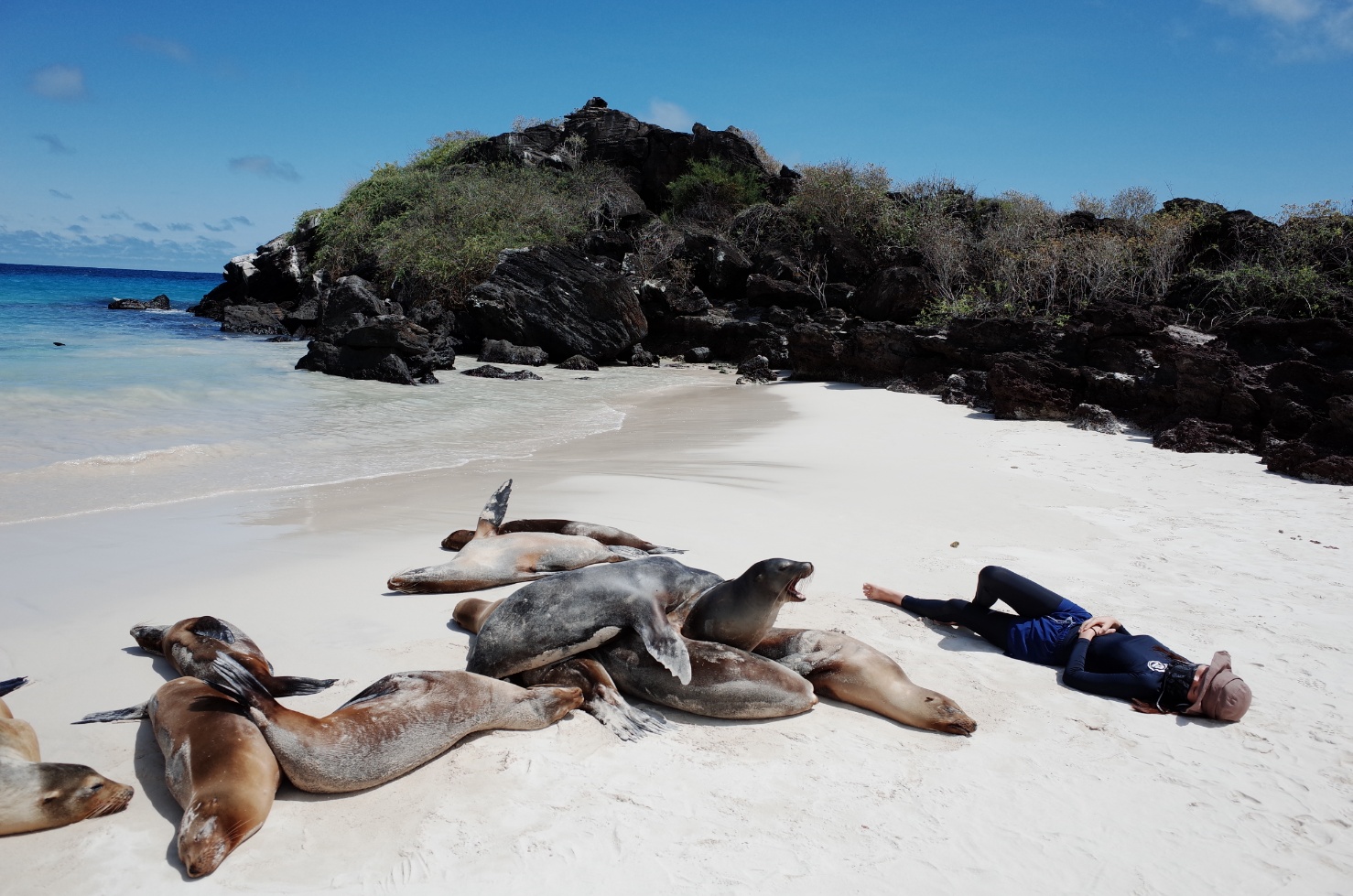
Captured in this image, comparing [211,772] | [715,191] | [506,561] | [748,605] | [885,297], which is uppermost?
[715,191]

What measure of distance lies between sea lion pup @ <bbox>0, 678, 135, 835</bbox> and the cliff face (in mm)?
10257

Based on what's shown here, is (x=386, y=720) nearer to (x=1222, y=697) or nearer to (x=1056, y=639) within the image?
(x=1056, y=639)

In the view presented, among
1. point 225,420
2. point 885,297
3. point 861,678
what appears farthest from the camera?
point 885,297

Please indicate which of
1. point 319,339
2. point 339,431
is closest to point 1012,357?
point 339,431

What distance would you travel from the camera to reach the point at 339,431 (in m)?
11.1

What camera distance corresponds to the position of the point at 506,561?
5.38 meters

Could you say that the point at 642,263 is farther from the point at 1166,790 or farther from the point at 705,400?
the point at 1166,790

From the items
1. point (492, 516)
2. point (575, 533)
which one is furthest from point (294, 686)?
point (575, 533)

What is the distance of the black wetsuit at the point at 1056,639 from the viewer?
4.16 metres

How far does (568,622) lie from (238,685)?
1.43 m

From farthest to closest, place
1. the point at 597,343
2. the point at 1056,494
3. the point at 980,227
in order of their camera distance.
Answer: the point at 980,227
the point at 597,343
the point at 1056,494

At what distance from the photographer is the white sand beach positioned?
110 inches

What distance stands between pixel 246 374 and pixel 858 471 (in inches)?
504

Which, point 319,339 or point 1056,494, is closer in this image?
point 1056,494
